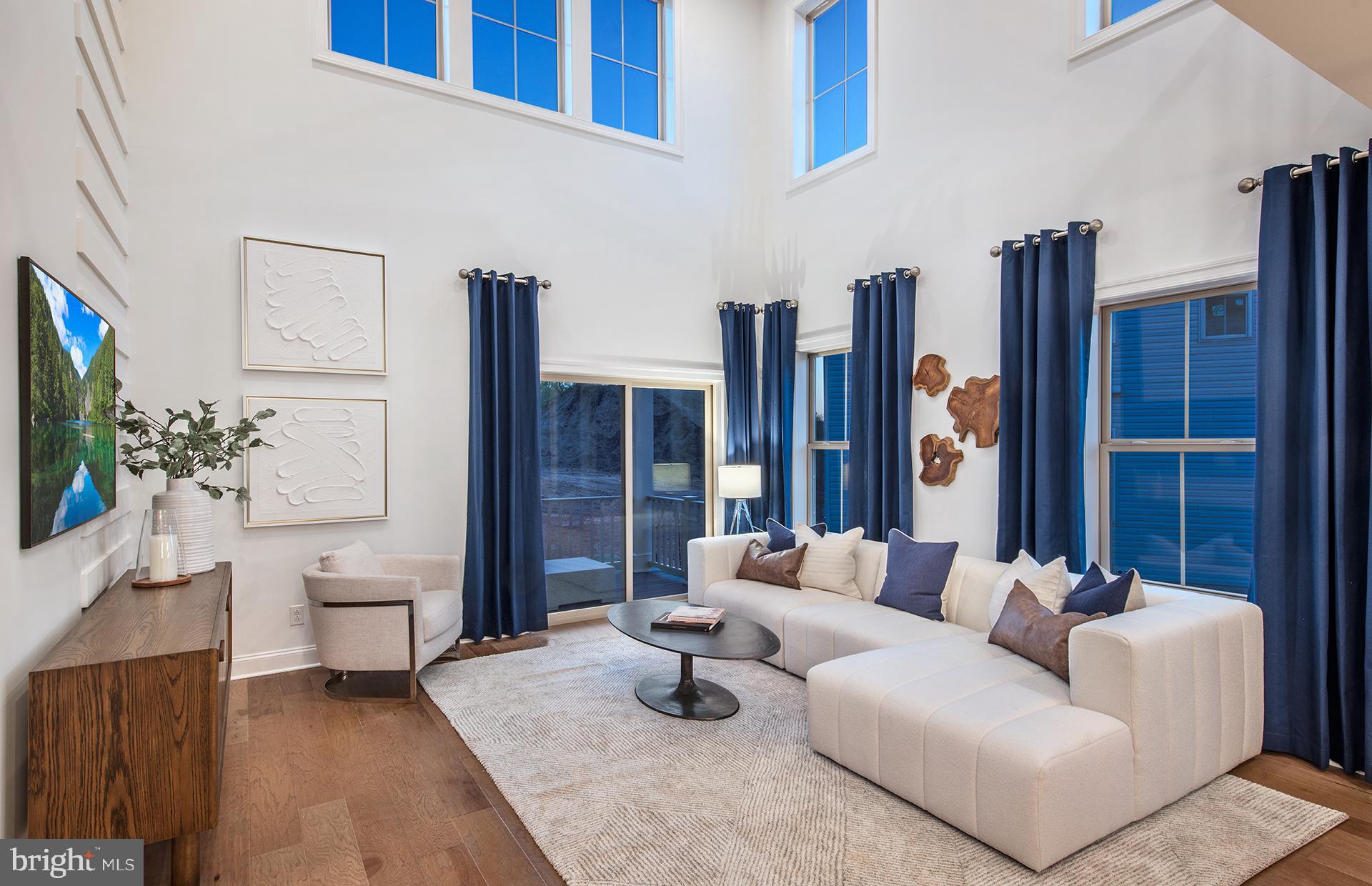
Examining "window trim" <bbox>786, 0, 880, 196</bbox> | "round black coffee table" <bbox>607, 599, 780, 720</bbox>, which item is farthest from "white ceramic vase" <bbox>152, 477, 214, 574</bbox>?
"window trim" <bbox>786, 0, 880, 196</bbox>

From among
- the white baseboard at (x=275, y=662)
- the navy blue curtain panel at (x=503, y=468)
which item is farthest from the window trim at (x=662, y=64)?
the white baseboard at (x=275, y=662)

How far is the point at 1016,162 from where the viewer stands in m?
4.24

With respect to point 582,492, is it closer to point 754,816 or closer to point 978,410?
point 978,410

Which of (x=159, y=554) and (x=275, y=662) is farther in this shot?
(x=275, y=662)

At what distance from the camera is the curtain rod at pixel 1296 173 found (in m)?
2.85

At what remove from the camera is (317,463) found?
445 cm

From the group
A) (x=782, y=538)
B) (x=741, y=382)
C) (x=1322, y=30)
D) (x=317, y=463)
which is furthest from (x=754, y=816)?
(x=741, y=382)

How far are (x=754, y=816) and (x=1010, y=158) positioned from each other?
381 cm

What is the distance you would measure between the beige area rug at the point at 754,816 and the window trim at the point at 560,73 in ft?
12.8

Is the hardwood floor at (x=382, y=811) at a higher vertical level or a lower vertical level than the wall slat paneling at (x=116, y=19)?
lower

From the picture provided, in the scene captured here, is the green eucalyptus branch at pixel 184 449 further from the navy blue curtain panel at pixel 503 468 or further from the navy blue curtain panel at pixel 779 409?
the navy blue curtain panel at pixel 779 409

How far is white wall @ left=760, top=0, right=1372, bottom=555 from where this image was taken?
10.7 ft

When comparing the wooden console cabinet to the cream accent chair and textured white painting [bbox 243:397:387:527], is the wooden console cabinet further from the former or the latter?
textured white painting [bbox 243:397:387:527]

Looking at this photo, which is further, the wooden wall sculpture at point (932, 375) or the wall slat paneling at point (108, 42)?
the wooden wall sculpture at point (932, 375)
